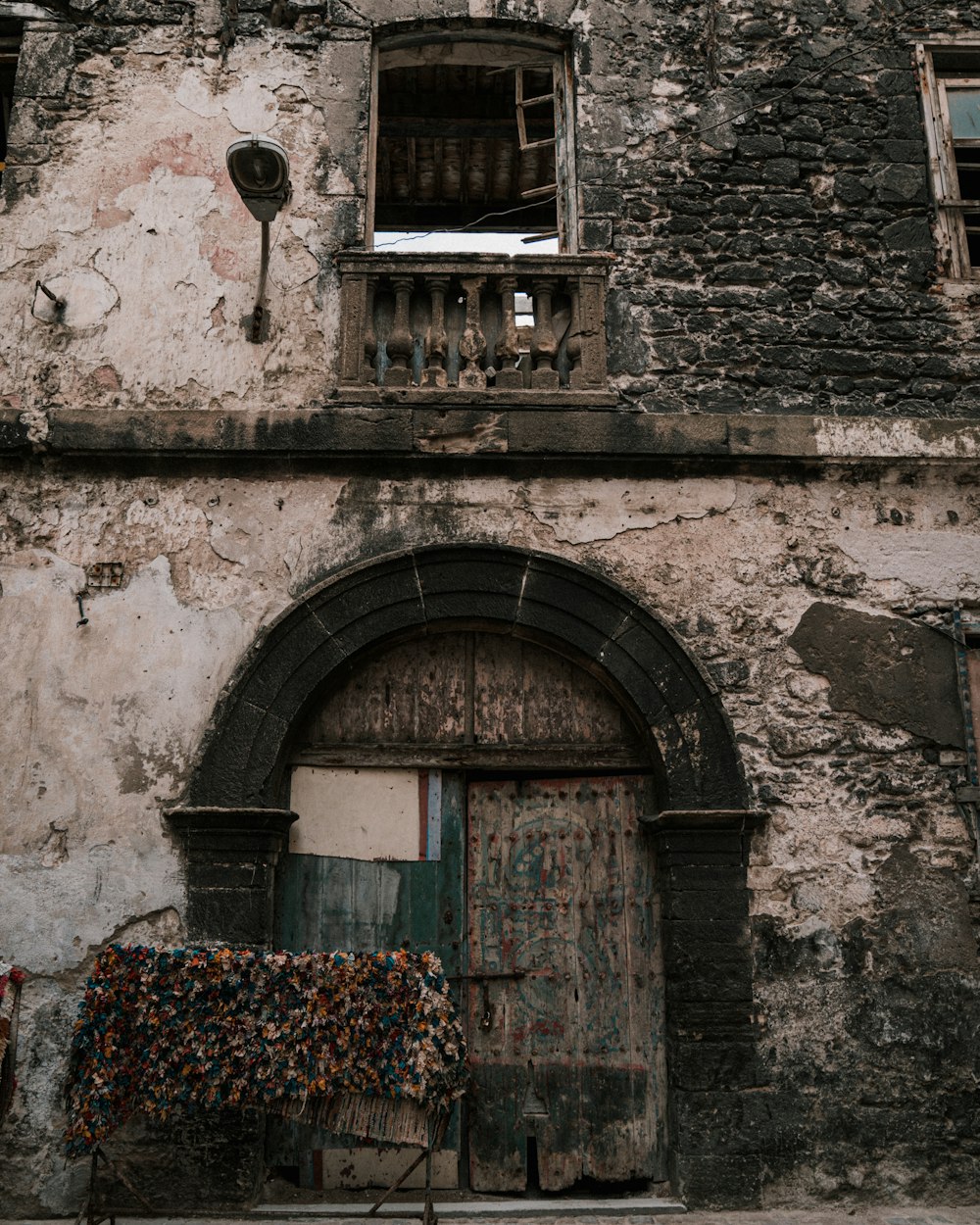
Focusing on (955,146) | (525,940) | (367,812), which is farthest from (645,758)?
(955,146)

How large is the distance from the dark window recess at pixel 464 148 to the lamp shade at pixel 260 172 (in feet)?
6.32

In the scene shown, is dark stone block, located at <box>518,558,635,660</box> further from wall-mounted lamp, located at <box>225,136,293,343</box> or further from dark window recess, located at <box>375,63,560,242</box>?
dark window recess, located at <box>375,63,560,242</box>

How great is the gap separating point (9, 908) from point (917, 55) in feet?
21.9

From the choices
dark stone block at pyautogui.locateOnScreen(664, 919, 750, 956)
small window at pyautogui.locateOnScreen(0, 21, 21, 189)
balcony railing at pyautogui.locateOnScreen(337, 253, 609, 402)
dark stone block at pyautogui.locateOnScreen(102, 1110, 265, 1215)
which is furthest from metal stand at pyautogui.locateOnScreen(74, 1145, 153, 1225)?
small window at pyautogui.locateOnScreen(0, 21, 21, 189)

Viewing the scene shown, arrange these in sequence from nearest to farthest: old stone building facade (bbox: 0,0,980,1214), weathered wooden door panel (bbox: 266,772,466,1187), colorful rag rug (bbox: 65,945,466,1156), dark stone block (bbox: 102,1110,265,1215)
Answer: colorful rag rug (bbox: 65,945,466,1156) → dark stone block (bbox: 102,1110,265,1215) → old stone building facade (bbox: 0,0,980,1214) → weathered wooden door panel (bbox: 266,772,466,1187)

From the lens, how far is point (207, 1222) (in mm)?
4418

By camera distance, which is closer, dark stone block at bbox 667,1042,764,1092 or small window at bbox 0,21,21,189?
dark stone block at bbox 667,1042,764,1092

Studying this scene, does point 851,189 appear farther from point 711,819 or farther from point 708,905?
point 708,905

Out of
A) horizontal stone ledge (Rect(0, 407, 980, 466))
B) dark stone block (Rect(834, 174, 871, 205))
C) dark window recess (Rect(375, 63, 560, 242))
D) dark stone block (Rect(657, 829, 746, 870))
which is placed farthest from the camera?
dark window recess (Rect(375, 63, 560, 242))

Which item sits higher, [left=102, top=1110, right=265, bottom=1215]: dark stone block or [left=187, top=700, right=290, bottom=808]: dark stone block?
[left=187, top=700, right=290, bottom=808]: dark stone block

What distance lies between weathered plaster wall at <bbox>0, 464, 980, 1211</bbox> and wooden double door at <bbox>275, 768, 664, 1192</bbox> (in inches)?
23.5

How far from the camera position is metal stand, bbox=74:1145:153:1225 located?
4.20 m

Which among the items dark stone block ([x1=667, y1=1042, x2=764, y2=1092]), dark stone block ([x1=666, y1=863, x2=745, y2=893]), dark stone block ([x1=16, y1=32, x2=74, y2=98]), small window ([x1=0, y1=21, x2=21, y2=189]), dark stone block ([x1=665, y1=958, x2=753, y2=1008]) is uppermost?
small window ([x1=0, y1=21, x2=21, y2=189])

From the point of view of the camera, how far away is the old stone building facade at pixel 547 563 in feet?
15.8
